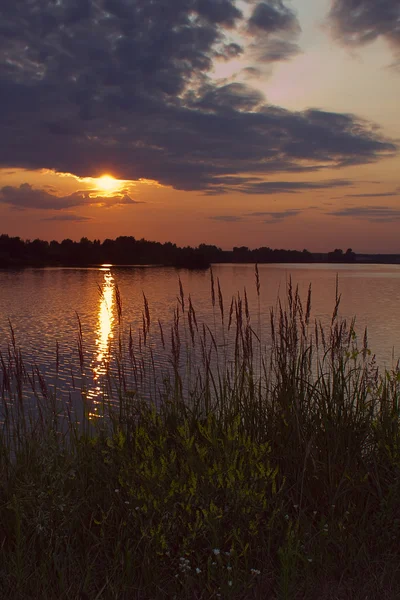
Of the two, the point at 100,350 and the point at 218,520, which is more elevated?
the point at 218,520

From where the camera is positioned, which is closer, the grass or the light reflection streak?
the grass

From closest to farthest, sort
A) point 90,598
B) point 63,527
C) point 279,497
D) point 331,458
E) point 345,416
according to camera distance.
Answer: point 90,598 < point 63,527 < point 279,497 < point 331,458 < point 345,416

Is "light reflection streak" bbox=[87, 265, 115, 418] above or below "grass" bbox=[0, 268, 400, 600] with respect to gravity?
below

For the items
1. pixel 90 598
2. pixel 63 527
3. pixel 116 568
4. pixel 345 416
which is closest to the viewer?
pixel 90 598

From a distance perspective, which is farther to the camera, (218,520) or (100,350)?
(100,350)

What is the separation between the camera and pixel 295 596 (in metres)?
3.67

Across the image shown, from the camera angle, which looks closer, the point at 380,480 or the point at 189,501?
the point at 189,501

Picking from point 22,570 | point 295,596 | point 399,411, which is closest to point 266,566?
point 295,596

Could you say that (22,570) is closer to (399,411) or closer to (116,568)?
(116,568)

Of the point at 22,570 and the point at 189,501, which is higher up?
the point at 189,501

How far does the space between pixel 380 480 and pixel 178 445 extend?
1916mm

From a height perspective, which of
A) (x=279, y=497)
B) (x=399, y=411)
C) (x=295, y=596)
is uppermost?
(x=399, y=411)

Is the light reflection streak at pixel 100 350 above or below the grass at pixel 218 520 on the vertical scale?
below

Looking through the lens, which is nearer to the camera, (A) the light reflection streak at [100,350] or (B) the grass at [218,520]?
(B) the grass at [218,520]
